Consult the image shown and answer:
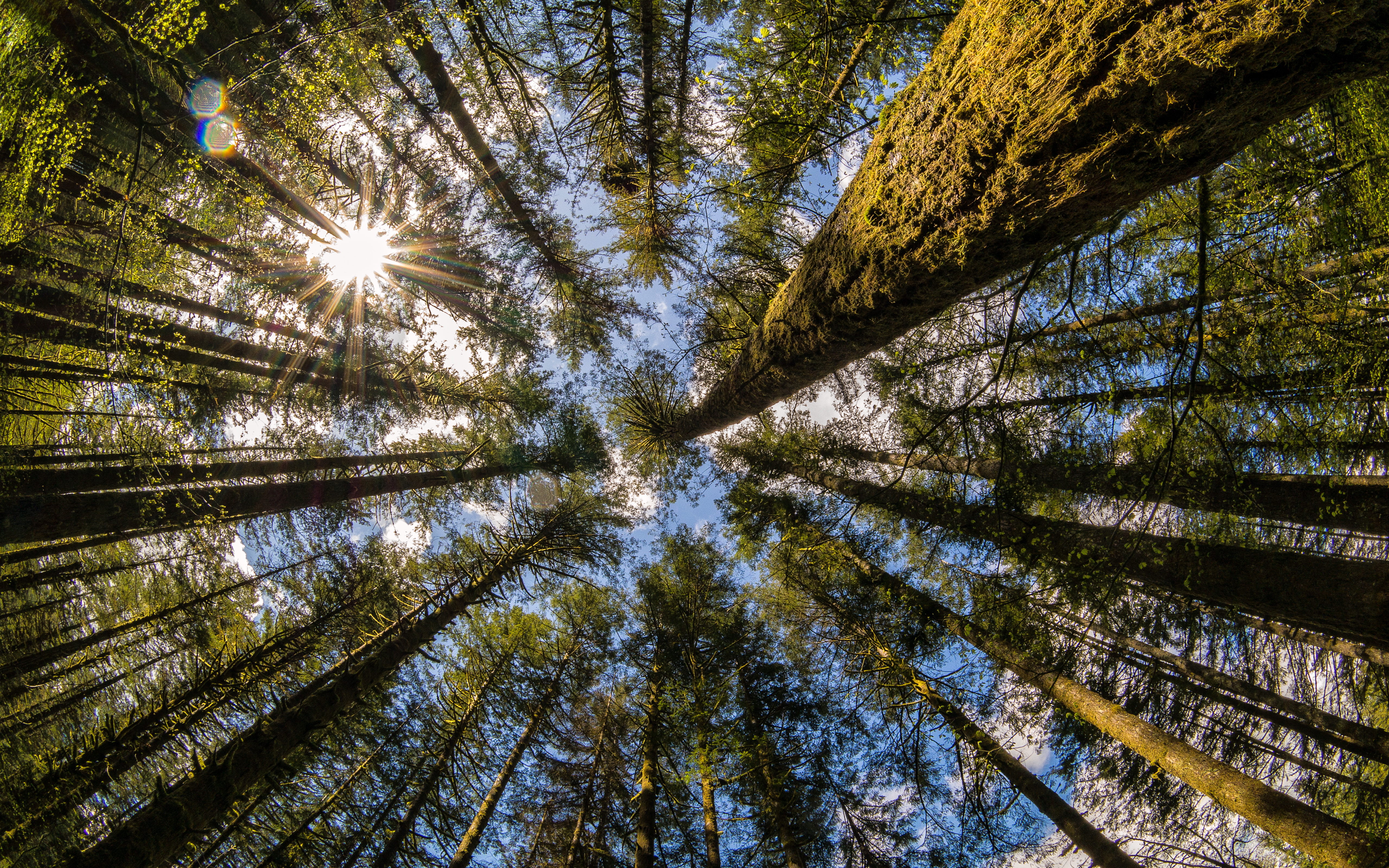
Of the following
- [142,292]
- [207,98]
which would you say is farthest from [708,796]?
[207,98]

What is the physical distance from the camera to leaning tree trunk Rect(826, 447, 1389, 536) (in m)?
3.82

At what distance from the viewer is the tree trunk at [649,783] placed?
211 inches

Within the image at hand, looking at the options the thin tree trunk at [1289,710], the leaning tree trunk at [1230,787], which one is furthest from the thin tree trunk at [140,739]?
the thin tree trunk at [1289,710]

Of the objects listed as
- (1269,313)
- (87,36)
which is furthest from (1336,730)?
(87,36)

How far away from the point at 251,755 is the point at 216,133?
8.41 m

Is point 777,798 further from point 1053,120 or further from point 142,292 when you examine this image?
point 142,292

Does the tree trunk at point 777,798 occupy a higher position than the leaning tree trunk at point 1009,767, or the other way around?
the leaning tree trunk at point 1009,767

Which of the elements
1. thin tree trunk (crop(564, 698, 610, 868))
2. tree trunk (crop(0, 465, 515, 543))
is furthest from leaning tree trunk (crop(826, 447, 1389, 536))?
tree trunk (crop(0, 465, 515, 543))

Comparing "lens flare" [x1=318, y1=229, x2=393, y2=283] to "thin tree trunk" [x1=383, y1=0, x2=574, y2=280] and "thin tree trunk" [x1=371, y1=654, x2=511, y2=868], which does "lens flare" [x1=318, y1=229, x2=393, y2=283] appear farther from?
"thin tree trunk" [x1=371, y1=654, x2=511, y2=868]

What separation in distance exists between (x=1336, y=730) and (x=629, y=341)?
12.1m

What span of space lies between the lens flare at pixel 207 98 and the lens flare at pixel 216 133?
86 mm

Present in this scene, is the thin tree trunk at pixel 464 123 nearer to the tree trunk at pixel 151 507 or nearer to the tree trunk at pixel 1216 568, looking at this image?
the tree trunk at pixel 151 507

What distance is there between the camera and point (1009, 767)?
5344 mm

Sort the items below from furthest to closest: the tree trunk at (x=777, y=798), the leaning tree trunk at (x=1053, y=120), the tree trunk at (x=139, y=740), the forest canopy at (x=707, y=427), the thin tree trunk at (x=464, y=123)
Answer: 1. the tree trunk at (x=777, y=798)
2. the thin tree trunk at (x=464, y=123)
3. the tree trunk at (x=139, y=740)
4. the forest canopy at (x=707, y=427)
5. the leaning tree trunk at (x=1053, y=120)
